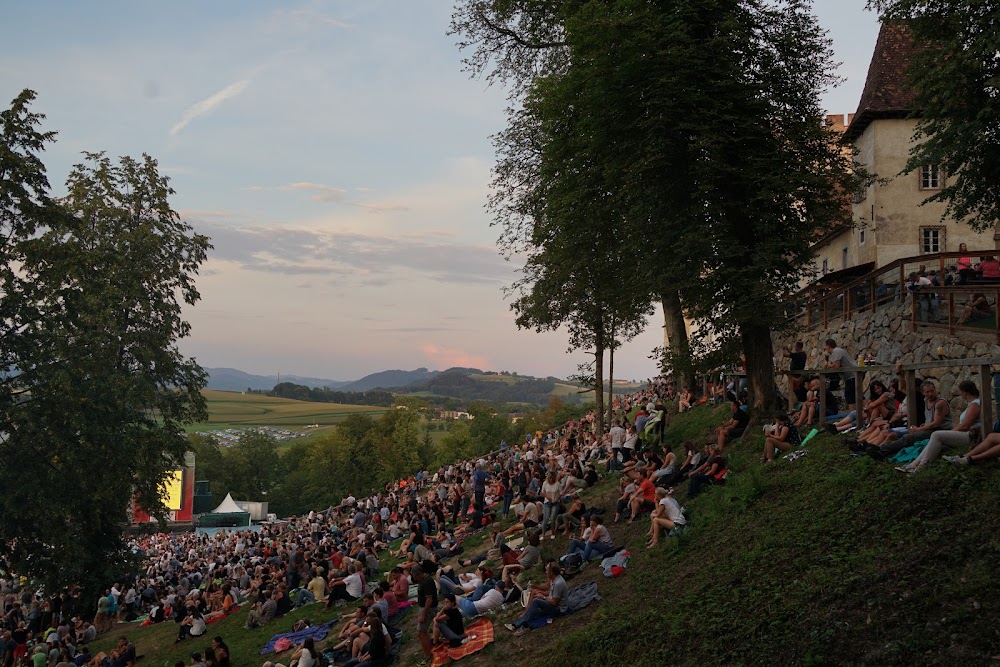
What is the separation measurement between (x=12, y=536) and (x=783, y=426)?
22542 millimetres

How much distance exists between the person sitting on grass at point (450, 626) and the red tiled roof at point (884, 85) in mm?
27528

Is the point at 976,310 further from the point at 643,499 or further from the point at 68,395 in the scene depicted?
the point at 68,395

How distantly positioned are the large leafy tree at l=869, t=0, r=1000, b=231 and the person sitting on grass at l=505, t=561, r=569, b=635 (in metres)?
11.7

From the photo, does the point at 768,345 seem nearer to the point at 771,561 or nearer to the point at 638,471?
the point at 638,471

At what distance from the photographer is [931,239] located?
32531mm

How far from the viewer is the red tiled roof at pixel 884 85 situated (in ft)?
105

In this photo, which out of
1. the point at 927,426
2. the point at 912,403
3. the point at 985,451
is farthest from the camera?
the point at 912,403

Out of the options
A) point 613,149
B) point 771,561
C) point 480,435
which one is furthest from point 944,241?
point 480,435

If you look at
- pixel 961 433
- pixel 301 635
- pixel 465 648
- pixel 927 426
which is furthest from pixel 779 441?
pixel 301 635

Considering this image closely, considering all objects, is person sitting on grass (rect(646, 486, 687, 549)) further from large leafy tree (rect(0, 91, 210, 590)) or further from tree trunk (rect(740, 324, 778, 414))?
large leafy tree (rect(0, 91, 210, 590))

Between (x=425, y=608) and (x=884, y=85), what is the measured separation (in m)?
30.5

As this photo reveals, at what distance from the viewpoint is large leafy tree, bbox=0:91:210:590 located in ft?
75.6

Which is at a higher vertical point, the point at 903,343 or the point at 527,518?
the point at 903,343

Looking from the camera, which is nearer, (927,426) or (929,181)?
(927,426)
